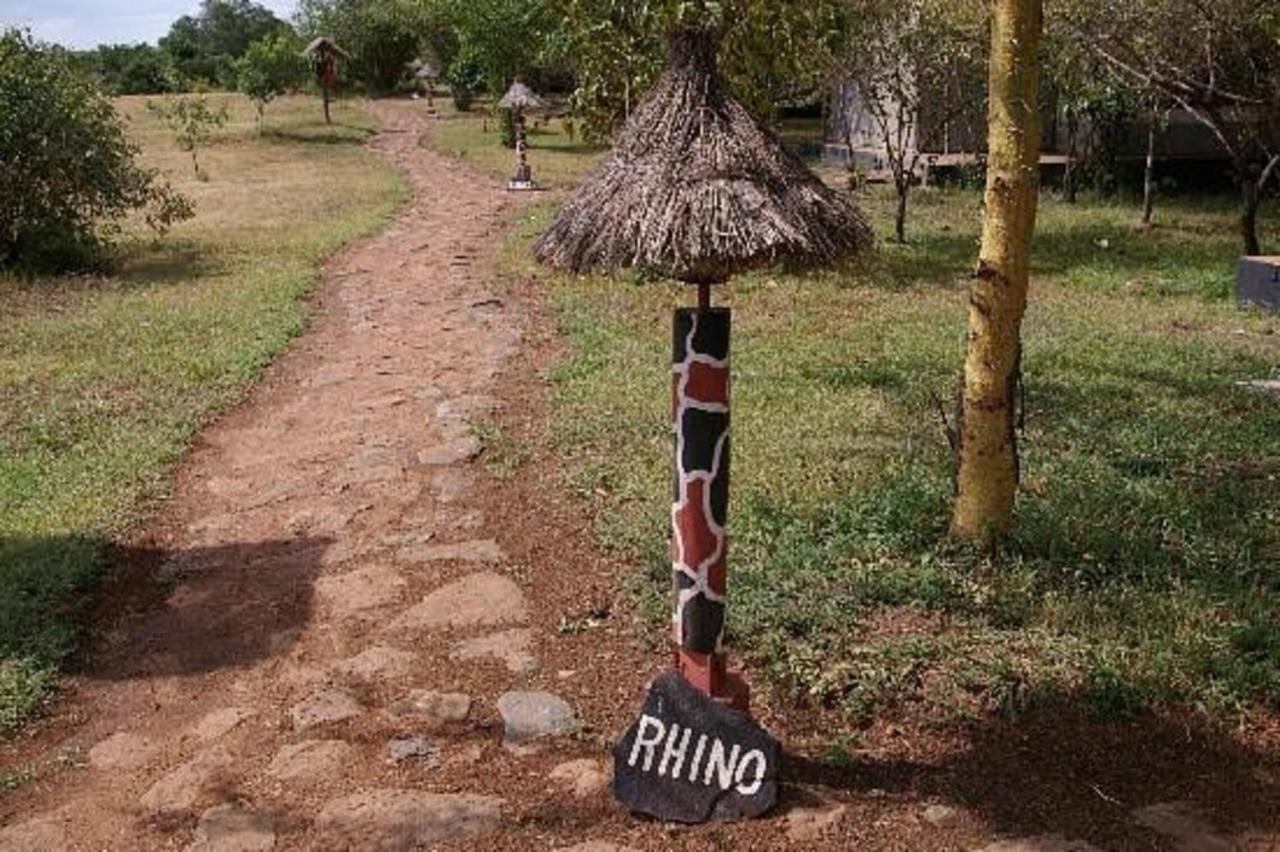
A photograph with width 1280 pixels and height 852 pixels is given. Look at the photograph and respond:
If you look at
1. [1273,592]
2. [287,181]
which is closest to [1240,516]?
[1273,592]

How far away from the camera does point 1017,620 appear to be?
197 inches

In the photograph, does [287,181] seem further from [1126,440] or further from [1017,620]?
[1017,620]

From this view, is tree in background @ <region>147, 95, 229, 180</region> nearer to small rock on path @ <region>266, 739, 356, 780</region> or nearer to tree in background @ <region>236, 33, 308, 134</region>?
tree in background @ <region>236, 33, 308, 134</region>

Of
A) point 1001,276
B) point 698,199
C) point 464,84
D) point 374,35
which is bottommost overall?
point 1001,276

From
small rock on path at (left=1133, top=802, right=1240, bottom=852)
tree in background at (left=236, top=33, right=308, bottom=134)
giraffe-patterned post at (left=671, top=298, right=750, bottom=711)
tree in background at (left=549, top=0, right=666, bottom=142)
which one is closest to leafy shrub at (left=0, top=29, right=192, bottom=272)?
tree in background at (left=549, top=0, right=666, bottom=142)

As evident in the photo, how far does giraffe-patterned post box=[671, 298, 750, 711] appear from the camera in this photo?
390cm

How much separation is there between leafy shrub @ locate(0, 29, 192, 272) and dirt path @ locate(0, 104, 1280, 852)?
788cm

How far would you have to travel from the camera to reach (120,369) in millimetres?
9805

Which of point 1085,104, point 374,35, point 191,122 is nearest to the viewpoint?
point 1085,104

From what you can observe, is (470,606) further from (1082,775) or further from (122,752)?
(1082,775)

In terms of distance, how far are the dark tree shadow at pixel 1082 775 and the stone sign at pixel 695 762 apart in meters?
0.23

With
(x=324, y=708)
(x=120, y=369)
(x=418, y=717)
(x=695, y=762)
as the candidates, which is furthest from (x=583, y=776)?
(x=120, y=369)

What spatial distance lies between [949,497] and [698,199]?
303 centimetres

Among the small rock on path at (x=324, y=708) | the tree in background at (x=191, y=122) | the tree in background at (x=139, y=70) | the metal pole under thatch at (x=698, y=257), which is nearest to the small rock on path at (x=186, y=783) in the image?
the small rock on path at (x=324, y=708)
